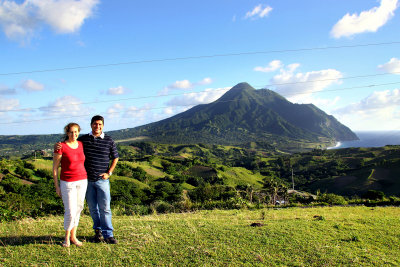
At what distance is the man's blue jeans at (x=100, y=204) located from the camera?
185 inches

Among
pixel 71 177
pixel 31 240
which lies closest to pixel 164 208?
pixel 31 240

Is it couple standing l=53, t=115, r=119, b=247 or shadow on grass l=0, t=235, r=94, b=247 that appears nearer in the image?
couple standing l=53, t=115, r=119, b=247

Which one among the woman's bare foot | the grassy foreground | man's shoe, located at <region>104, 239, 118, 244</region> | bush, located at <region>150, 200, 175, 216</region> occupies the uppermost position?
the woman's bare foot

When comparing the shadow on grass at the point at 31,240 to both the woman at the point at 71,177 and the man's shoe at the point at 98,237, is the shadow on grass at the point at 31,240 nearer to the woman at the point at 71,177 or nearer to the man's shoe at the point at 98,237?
the man's shoe at the point at 98,237

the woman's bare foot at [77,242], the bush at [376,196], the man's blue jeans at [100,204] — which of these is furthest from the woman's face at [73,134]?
the bush at [376,196]

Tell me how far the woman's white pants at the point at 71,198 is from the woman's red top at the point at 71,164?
0.10 meters

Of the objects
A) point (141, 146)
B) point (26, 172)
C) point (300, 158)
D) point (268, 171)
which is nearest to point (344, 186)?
point (268, 171)

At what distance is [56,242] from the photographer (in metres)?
4.61

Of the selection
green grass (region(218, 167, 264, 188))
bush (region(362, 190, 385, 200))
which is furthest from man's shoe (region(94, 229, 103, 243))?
green grass (region(218, 167, 264, 188))

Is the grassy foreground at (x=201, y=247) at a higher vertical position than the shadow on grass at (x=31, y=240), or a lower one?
lower

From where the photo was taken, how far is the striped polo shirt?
4.66 meters

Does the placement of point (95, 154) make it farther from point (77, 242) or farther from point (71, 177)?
point (77, 242)

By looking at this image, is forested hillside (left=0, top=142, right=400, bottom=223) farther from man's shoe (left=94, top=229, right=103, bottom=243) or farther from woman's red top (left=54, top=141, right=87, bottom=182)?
woman's red top (left=54, top=141, right=87, bottom=182)

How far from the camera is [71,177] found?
427cm
